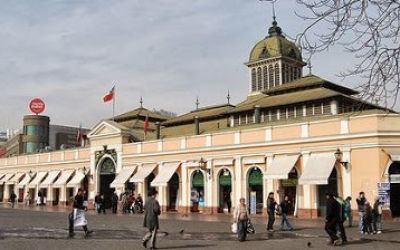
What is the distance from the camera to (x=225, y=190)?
41.2 m

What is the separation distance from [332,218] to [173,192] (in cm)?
2765

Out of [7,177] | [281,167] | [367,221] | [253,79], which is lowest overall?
[367,221]

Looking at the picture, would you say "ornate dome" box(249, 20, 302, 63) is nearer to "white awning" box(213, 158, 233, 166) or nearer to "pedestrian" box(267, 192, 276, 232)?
"white awning" box(213, 158, 233, 166)

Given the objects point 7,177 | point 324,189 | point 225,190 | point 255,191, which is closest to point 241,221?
point 324,189

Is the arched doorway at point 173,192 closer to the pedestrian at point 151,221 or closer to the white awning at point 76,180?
the white awning at point 76,180

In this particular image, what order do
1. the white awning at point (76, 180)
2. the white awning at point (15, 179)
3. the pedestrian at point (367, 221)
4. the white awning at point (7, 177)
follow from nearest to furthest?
the pedestrian at point (367, 221)
the white awning at point (76, 180)
the white awning at point (15, 179)
the white awning at point (7, 177)

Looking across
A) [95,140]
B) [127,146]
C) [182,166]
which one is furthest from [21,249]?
[95,140]

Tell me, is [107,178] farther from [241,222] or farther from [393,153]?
[241,222]

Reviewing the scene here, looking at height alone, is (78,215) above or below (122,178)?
below

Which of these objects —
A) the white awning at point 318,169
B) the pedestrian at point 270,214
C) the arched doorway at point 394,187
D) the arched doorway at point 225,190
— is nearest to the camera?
the pedestrian at point 270,214

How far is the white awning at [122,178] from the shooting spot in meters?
47.8

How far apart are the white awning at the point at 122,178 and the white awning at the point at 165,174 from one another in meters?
4.00

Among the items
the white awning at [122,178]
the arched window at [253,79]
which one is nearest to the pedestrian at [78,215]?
the white awning at [122,178]

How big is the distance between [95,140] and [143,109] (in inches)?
364
